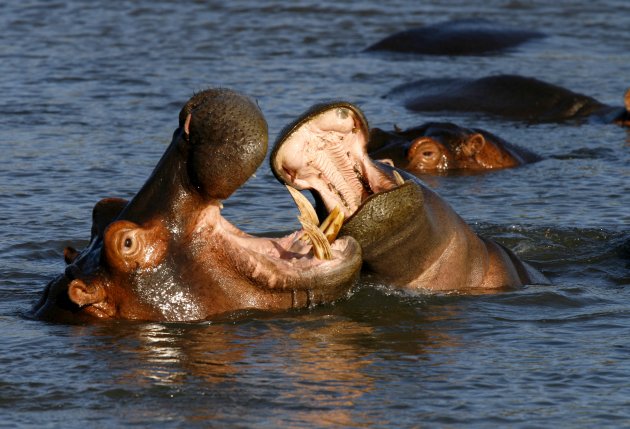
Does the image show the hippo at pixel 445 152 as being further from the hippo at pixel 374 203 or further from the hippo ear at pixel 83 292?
the hippo ear at pixel 83 292

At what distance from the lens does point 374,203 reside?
5.46 meters

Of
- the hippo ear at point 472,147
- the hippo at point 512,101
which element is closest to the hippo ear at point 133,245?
the hippo ear at point 472,147

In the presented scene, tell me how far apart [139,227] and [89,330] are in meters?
0.63

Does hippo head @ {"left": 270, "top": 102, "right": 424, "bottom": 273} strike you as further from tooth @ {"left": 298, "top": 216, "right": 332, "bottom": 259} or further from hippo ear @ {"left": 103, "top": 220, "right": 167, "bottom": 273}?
hippo ear @ {"left": 103, "top": 220, "right": 167, "bottom": 273}

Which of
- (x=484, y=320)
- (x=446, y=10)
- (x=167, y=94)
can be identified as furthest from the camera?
(x=446, y=10)

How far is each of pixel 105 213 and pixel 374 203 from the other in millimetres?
1127

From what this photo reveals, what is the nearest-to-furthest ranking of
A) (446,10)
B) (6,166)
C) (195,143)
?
(195,143), (6,166), (446,10)

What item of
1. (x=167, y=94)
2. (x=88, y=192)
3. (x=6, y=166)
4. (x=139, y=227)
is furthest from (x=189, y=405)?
(x=167, y=94)

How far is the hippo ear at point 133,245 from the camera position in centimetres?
524

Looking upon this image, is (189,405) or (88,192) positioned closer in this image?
(189,405)

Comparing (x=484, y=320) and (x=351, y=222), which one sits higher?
(x=351, y=222)

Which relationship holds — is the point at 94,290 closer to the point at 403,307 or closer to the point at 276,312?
the point at 276,312

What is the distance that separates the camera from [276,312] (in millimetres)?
5613

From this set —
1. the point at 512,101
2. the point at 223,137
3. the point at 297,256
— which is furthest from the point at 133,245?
the point at 512,101
